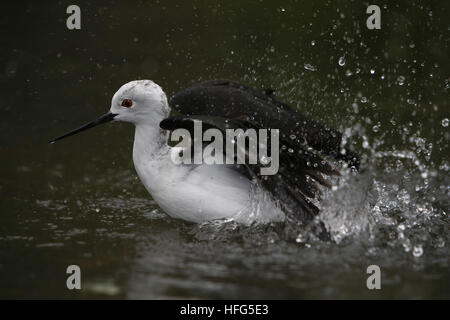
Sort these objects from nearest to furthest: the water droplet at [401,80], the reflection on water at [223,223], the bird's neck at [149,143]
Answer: the reflection on water at [223,223]
the bird's neck at [149,143]
the water droplet at [401,80]

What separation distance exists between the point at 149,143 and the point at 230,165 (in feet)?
1.97

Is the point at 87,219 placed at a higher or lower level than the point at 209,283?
higher

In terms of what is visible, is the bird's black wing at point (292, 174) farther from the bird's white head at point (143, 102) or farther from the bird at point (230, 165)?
the bird's white head at point (143, 102)

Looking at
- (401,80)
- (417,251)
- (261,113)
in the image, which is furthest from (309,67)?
(417,251)

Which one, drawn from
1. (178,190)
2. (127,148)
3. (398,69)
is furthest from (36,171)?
(398,69)

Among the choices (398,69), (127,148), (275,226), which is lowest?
(275,226)

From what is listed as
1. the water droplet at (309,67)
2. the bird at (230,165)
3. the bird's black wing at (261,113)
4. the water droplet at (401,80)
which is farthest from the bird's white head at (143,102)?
the water droplet at (401,80)

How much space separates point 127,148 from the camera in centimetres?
673

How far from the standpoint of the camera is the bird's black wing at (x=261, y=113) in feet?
15.6

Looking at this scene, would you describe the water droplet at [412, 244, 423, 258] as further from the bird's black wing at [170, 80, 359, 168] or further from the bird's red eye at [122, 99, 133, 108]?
the bird's red eye at [122, 99, 133, 108]

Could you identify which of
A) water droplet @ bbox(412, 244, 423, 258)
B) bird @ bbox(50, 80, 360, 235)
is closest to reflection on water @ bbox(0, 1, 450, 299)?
water droplet @ bbox(412, 244, 423, 258)

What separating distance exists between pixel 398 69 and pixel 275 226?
365 centimetres

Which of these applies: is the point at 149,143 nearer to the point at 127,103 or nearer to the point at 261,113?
the point at 127,103

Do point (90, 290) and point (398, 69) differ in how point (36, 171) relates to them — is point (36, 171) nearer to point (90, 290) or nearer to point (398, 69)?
point (90, 290)
